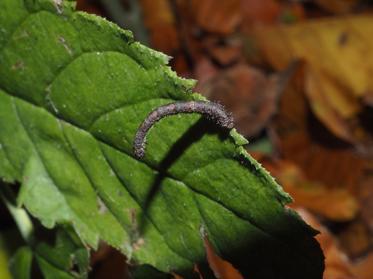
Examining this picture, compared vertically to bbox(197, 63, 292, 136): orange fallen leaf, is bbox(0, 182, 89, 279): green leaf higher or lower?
lower

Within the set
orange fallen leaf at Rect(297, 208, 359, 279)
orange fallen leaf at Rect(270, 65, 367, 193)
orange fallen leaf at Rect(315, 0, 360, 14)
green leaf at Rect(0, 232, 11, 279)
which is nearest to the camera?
green leaf at Rect(0, 232, 11, 279)

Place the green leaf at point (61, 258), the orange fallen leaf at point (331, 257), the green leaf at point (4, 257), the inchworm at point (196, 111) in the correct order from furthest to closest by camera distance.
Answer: the orange fallen leaf at point (331, 257), the green leaf at point (4, 257), the green leaf at point (61, 258), the inchworm at point (196, 111)

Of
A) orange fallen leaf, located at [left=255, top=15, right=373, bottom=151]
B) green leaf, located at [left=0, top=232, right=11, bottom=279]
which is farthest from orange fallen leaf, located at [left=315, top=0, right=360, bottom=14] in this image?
green leaf, located at [left=0, top=232, right=11, bottom=279]

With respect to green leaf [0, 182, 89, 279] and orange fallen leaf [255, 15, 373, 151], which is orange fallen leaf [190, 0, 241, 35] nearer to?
orange fallen leaf [255, 15, 373, 151]

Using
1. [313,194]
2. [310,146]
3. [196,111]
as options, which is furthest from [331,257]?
[196,111]

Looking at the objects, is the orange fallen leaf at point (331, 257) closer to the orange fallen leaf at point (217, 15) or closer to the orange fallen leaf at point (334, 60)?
the orange fallen leaf at point (334, 60)

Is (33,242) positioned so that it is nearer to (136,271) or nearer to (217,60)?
(136,271)

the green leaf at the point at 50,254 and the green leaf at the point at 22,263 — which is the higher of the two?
the green leaf at the point at 50,254

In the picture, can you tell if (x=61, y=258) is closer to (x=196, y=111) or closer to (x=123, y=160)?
(x=123, y=160)

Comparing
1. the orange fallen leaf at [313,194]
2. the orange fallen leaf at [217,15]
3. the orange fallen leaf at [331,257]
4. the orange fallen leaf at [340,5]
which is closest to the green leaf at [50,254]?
the orange fallen leaf at [331,257]
